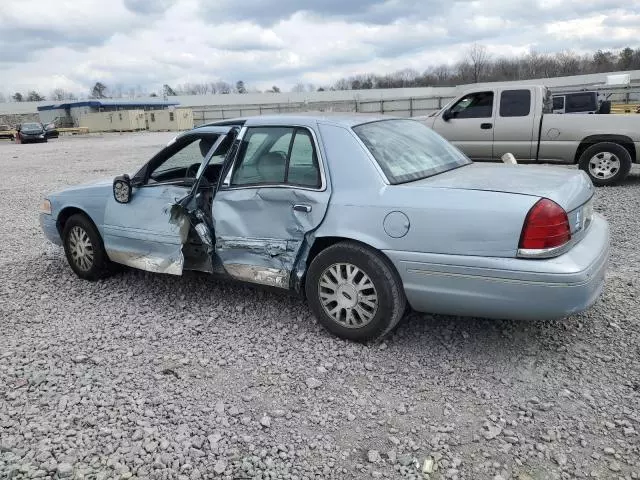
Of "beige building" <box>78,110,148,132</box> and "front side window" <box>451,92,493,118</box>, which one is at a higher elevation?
"beige building" <box>78,110,148,132</box>

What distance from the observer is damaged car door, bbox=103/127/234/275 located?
14.6 ft

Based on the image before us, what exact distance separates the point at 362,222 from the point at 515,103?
768cm

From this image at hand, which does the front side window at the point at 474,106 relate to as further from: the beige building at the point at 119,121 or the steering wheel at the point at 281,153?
the beige building at the point at 119,121

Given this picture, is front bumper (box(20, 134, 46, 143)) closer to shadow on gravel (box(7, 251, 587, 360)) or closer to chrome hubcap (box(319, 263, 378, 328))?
shadow on gravel (box(7, 251, 587, 360))

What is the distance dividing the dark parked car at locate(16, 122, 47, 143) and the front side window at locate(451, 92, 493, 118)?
3382cm

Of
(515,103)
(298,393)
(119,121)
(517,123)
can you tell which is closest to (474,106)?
(515,103)

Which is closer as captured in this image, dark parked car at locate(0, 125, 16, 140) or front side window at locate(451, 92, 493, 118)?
front side window at locate(451, 92, 493, 118)

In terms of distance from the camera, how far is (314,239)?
381 cm

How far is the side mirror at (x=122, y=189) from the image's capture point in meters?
4.75

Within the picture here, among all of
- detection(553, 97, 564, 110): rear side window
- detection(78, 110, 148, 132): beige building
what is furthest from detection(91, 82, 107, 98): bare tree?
detection(553, 97, 564, 110): rear side window

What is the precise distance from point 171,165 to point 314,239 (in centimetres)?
183

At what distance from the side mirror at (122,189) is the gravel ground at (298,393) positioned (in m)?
0.91

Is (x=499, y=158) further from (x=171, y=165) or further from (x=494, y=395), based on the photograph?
(x=494, y=395)

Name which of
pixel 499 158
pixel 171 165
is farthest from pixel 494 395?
pixel 499 158
